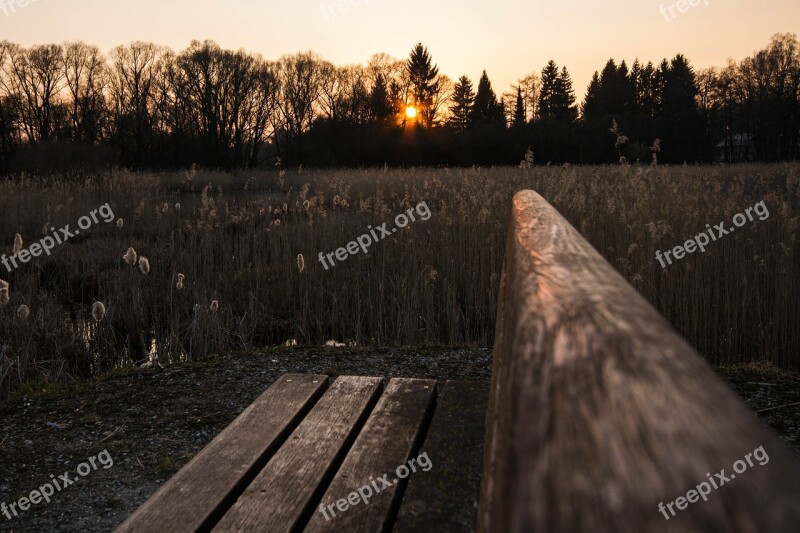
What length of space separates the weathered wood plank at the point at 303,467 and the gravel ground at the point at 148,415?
94 cm

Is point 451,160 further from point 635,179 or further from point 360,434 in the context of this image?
point 360,434

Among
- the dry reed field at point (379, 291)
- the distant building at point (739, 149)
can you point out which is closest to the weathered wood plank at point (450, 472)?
the dry reed field at point (379, 291)

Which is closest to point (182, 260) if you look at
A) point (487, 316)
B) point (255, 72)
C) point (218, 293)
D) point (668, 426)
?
point (218, 293)

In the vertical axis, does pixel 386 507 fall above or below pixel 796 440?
above

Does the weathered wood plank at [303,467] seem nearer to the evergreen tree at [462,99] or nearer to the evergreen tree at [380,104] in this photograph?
the evergreen tree at [380,104]

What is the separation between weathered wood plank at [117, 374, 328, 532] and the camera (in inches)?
48.3

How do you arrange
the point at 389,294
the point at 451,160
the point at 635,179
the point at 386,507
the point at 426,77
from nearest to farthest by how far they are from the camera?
1. the point at 386,507
2. the point at 389,294
3. the point at 635,179
4. the point at 451,160
5. the point at 426,77

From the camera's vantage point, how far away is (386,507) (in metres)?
1.29

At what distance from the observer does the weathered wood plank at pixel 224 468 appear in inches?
48.3

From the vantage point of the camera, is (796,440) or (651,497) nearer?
(651,497)

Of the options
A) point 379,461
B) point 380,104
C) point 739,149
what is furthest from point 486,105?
point 379,461

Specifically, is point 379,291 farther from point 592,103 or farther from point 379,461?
point 592,103

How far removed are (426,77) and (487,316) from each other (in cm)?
4703

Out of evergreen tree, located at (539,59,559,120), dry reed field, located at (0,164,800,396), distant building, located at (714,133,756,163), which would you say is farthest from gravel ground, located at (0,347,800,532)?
evergreen tree, located at (539,59,559,120)
